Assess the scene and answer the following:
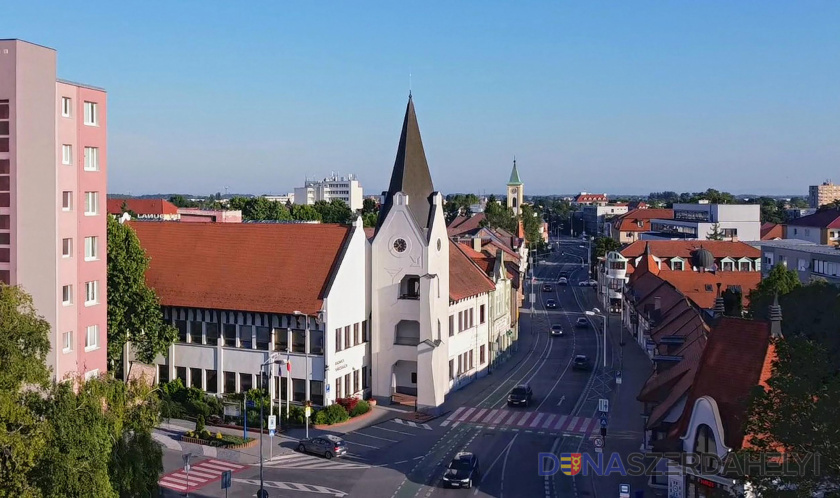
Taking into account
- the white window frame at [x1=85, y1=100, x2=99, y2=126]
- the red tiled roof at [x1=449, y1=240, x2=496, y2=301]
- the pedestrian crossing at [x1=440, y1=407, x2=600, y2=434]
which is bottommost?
the pedestrian crossing at [x1=440, y1=407, x2=600, y2=434]

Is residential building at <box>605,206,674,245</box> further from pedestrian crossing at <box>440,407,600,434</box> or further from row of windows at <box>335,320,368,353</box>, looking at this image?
row of windows at <box>335,320,368,353</box>

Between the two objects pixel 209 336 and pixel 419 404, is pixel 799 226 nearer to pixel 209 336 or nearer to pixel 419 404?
pixel 419 404

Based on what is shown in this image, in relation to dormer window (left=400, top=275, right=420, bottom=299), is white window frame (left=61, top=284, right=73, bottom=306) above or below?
above

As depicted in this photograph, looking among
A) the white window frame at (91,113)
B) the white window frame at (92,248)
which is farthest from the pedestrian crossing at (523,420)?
the white window frame at (91,113)

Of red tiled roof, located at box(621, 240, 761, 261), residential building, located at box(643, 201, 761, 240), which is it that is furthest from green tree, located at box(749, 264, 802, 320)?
residential building, located at box(643, 201, 761, 240)

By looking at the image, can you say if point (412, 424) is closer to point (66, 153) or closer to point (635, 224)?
point (66, 153)

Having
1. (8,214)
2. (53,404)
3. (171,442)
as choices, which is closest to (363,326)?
(171,442)

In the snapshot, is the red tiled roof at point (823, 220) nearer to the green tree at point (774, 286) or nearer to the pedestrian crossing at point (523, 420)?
the green tree at point (774, 286)
